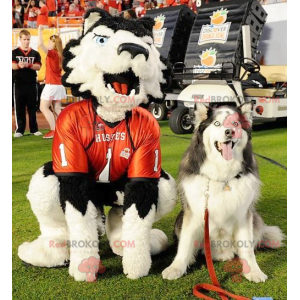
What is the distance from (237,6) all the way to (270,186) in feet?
14.5

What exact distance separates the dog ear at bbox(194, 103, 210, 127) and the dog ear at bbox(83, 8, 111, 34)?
0.76 metres

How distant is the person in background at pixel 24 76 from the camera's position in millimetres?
6789

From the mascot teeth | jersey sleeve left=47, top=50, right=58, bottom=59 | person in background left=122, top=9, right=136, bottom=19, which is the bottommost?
the mascot teeth

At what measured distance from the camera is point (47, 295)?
218 centimetres

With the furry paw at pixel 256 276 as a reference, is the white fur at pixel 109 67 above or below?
above

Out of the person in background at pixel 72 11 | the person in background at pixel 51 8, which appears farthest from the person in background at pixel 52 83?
the person in background at pixel 51 8

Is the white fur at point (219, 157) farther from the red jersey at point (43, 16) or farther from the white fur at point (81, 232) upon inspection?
the red jersey at point (43, 16)

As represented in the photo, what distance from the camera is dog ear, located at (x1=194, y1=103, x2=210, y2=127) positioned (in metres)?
2.32

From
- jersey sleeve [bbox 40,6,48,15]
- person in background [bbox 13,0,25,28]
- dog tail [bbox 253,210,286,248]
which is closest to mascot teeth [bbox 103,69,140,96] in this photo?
dog tail [bbox 253,210,286,248]

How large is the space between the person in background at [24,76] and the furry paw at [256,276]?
569 centimetres

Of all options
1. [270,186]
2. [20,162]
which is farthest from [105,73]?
[20,162]

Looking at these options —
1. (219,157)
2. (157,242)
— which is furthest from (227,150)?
(157,242)

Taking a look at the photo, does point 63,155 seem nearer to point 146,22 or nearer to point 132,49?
point 132,49

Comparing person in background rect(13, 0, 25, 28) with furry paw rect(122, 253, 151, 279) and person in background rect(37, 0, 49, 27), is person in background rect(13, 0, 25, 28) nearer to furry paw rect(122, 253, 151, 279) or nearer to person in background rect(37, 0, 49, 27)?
person in background rect(37, 0, 49, 27)
